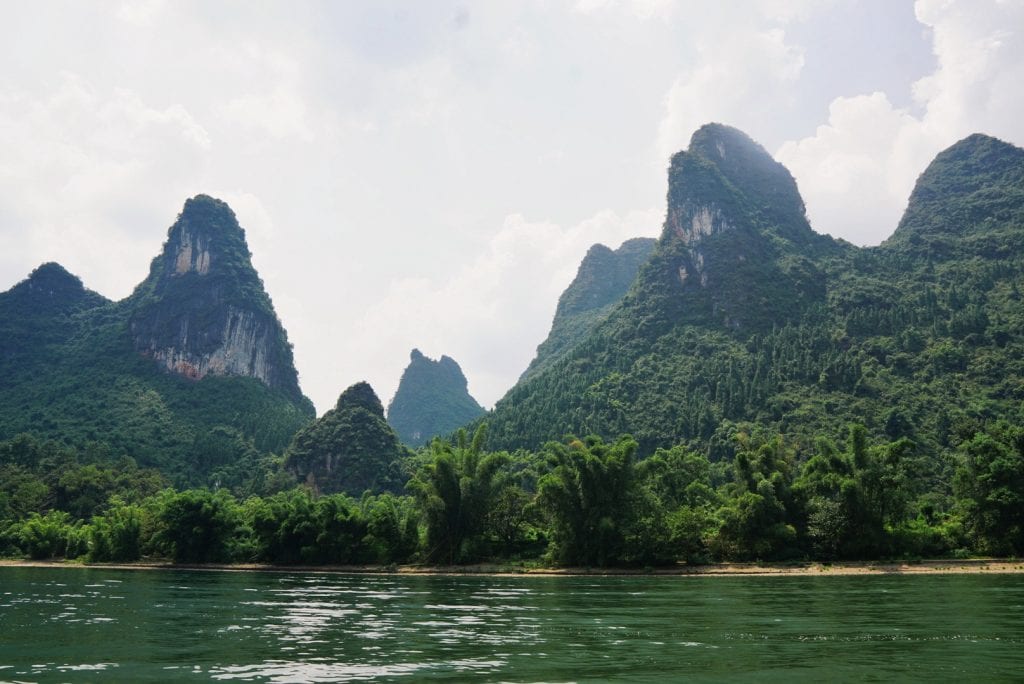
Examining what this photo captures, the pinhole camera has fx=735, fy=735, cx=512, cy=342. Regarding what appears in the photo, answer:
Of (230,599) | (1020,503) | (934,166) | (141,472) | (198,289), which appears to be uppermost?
(934,166)

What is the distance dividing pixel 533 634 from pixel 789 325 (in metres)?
117

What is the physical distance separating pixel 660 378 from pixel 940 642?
10699 centimetres

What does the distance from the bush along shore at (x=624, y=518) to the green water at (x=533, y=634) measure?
1030 cm

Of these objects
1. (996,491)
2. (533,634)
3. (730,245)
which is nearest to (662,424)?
(730,245)

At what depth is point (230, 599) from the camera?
31281 mm

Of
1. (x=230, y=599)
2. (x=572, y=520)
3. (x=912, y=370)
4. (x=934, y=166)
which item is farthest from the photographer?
(x=934, y=166)

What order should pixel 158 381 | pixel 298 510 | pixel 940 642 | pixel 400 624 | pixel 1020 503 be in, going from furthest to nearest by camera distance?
pixel 158 381 < pixel 298 510 < pixel 1020 503 < pixel 400 624 < pixel 940 642

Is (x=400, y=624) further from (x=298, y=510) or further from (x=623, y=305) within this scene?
(x=623, y=305)

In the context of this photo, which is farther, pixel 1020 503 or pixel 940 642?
pixel 1020 503

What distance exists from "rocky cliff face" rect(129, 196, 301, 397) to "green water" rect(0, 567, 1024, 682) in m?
137

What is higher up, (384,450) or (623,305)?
(623,305)

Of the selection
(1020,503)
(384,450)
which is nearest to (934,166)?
(384,450)

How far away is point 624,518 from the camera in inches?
1868

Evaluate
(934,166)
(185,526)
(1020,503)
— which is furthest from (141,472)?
(934,166)
